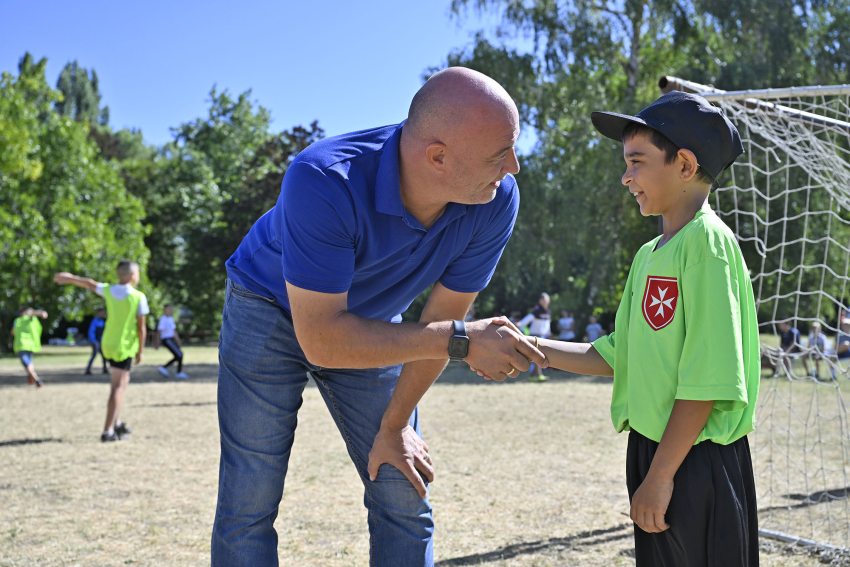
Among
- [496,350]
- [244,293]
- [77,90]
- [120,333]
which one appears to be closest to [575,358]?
[496,350]

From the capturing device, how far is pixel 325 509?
19.2ft

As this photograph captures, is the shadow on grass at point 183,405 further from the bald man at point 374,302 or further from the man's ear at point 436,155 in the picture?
the man's ear at point 436,155

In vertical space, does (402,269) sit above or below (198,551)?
above

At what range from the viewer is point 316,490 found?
256 inches

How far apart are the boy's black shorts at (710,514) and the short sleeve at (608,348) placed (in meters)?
0.46

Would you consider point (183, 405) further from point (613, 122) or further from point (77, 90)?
point (77, 90)

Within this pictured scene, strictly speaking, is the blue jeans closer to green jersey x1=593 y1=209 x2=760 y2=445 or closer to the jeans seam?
the jeans seam

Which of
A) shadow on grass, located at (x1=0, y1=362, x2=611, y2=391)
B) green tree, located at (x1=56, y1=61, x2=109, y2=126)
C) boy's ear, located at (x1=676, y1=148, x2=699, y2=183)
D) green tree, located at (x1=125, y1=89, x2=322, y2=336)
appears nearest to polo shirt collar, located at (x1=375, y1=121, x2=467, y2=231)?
boy's ear, located at (x1=676, y1=148, x2=699, y2=183)

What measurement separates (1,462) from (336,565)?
4787 mm

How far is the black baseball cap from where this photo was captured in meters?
2.57

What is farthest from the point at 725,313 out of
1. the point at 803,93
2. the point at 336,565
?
the point at 803,93

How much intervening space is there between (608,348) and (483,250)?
20.7 inches

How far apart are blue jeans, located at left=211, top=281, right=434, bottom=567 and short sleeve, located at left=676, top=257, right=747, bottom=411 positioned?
1.04 m

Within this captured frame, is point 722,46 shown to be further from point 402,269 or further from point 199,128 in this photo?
point 199,128
